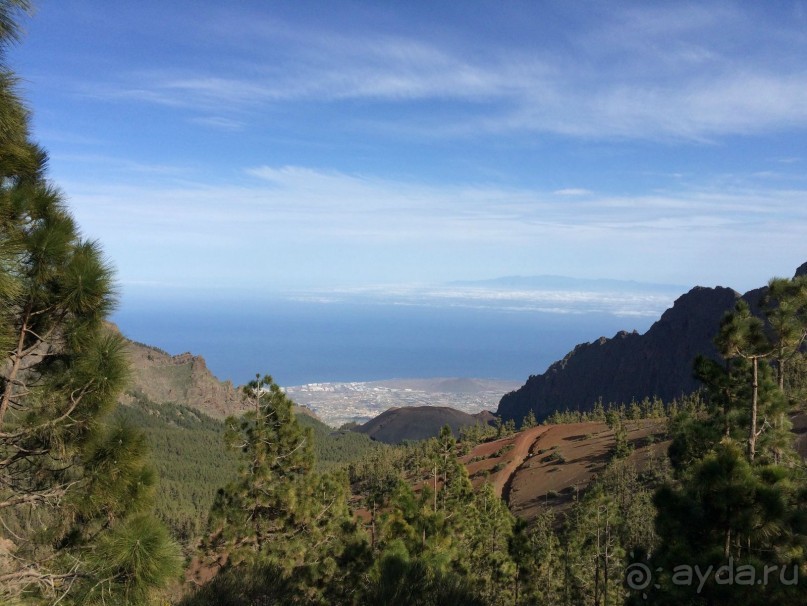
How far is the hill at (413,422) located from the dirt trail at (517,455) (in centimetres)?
8902

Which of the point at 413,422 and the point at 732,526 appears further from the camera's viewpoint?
the point at 413,422

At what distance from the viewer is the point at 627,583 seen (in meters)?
7.18

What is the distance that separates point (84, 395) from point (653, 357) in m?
150

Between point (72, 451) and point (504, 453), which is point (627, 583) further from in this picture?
point (504, 453)

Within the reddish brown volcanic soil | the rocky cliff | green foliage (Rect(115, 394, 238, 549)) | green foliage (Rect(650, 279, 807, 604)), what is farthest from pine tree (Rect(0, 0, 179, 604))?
the rocky cliff

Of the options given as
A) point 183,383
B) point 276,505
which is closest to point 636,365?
point 276,505

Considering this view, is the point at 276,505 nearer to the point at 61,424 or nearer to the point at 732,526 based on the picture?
the point at 61,424

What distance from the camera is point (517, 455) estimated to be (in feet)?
198

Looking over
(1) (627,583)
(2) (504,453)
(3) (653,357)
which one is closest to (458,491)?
(1) (627,583)

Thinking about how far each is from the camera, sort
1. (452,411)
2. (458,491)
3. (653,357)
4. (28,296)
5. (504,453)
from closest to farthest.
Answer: (28,296), (458,491), (504,453), (653,357), (452,411)

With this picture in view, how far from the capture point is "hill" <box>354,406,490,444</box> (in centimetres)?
16012

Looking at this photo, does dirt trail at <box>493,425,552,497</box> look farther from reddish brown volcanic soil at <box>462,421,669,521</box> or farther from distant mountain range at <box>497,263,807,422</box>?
distant mountain range at <box>497,263,807,422</box>

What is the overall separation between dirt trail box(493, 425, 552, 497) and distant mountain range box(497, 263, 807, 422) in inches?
2511

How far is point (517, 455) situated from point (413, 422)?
352 feet
